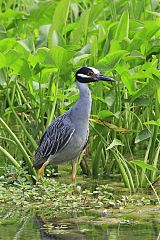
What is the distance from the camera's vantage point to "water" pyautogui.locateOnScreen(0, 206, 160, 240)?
554 centimetres

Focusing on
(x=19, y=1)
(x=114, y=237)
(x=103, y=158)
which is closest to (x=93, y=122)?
(x=103, y=158)

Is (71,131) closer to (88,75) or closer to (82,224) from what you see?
(88,75)

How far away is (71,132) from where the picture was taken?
712 cm

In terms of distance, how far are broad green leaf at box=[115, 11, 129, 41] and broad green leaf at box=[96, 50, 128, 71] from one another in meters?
0.50

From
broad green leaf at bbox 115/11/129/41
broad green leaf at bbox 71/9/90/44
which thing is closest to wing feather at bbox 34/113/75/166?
broad green leaf at bbox 115/11/129/41

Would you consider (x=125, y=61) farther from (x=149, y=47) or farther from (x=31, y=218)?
(x=31, y=218)

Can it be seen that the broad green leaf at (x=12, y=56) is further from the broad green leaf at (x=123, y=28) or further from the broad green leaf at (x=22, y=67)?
the broad green leaf at (x=123, y=28)

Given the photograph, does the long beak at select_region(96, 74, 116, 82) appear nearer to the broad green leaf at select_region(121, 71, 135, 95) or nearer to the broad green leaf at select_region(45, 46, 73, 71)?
the broad green leaf at select_region(121, 71, 135, 95)

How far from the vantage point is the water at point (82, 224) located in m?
5.54

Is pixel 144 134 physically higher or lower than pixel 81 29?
lower

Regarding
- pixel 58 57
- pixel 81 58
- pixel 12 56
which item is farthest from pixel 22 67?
pixel 81 58

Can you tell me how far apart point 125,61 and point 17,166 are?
1186mm

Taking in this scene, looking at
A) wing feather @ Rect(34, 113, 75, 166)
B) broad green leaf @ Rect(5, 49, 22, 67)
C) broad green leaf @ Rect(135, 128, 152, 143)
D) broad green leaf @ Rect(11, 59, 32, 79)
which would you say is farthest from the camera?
wing feather @ Rect(34, 113, 75, 166)

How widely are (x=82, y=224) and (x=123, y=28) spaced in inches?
84.2
